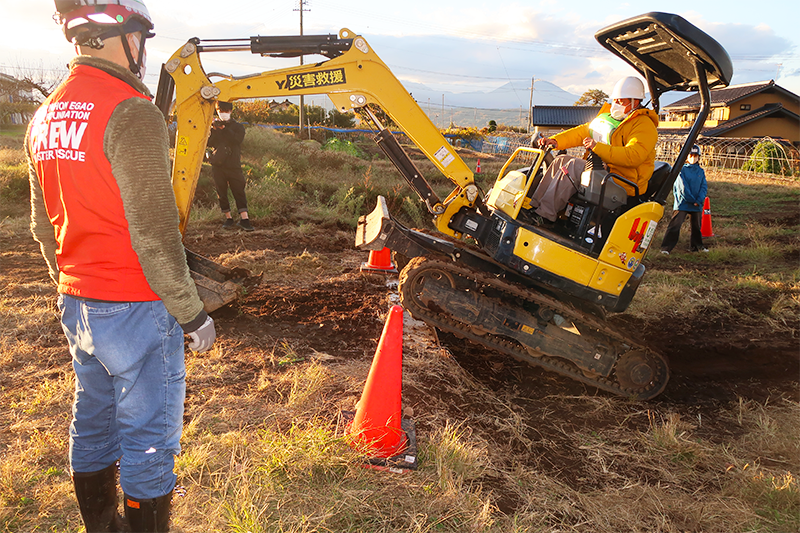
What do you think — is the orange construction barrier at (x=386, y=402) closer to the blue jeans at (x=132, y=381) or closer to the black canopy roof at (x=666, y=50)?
the blue jeans at (x=132, y=381)

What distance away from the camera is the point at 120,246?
2.03 metres

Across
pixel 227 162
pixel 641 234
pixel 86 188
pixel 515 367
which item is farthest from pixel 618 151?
pixel 227 162

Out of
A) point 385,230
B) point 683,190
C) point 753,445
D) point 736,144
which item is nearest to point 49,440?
point 385,230

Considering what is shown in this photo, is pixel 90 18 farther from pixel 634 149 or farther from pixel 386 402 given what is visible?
pixel 634 149

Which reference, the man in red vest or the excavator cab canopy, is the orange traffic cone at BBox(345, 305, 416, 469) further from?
the excavator cab canopy

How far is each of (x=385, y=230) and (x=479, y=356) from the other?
1645mm

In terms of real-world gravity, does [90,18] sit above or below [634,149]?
above

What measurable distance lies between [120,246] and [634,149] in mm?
4344

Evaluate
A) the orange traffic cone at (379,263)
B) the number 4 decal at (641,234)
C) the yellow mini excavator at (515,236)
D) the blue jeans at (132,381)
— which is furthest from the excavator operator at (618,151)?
the blue jeans at (132,381)

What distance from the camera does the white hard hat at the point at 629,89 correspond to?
5.05 metres

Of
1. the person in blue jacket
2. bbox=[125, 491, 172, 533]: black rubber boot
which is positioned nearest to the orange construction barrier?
bbox=[125, 491, 172, 533]: black rubber boot

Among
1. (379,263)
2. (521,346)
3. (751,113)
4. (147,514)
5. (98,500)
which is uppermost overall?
(751,113)

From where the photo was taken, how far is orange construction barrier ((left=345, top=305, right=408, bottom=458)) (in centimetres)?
323

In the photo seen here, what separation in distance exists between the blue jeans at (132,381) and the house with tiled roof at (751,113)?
3585cm
